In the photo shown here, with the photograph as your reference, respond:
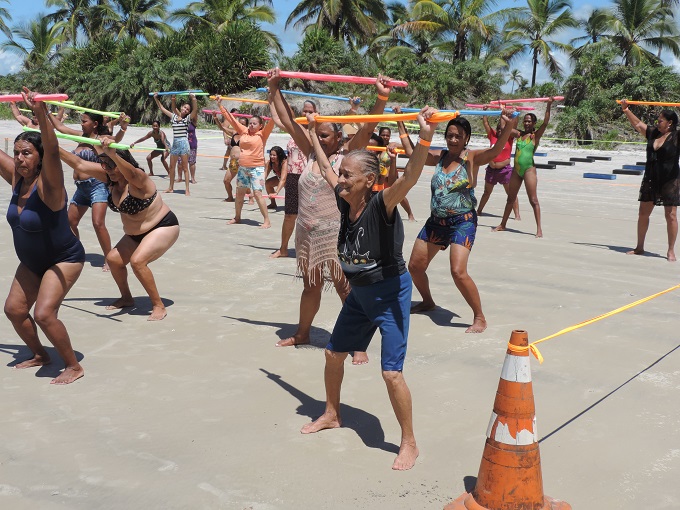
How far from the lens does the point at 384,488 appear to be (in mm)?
3807

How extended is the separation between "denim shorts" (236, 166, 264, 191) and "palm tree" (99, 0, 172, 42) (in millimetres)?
47596

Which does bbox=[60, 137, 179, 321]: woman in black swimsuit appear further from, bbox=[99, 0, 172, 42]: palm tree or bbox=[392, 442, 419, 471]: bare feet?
bbox=[99, 0, 172, 42]: palm tree

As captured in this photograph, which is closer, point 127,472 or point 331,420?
point 127,472

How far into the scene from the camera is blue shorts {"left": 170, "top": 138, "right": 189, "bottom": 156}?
50.1 ft

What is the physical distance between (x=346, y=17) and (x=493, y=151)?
1696 inches

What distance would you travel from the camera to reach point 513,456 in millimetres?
3498

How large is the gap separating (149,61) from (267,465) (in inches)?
1563

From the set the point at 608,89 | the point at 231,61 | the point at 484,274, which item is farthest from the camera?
the point at 231,61

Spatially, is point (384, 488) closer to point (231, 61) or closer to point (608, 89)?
point (608, 89)

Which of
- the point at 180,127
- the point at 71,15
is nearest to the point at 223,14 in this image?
the point at 71,15

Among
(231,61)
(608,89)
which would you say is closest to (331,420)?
(608,89)

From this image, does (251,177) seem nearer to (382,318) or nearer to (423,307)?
(423,307)

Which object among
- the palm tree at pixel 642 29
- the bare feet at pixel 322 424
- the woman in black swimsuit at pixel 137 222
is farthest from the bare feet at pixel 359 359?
the palm tree at pixel 642 29

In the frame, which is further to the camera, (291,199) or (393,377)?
(291,199)
